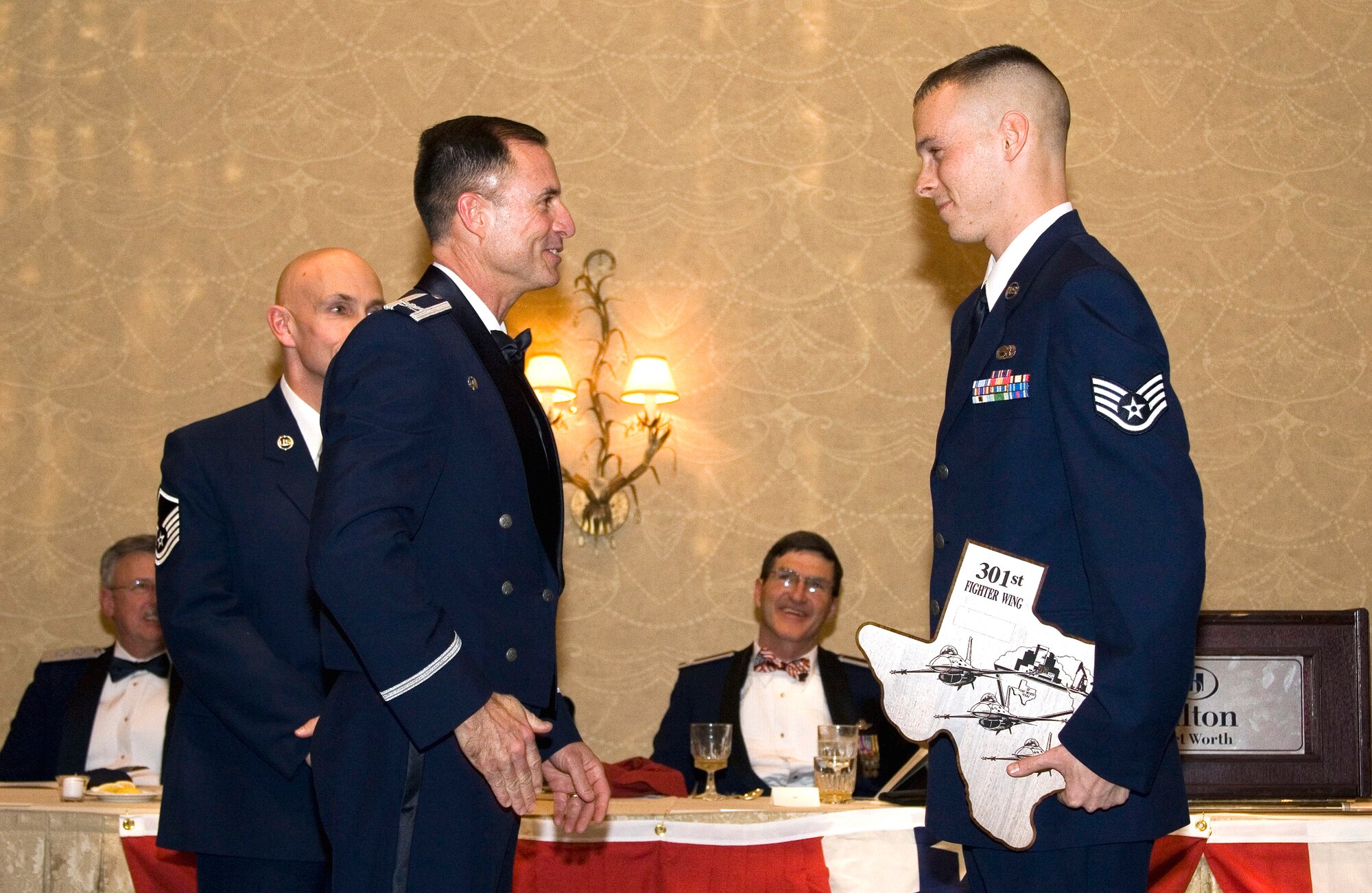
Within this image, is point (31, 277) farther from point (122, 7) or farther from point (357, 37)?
point (357, 37)

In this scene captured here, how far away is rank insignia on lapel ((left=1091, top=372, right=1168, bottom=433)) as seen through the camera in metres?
1.48

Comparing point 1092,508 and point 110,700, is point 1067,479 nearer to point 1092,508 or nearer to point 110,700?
point 1092,508

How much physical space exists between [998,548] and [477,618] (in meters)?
0.66

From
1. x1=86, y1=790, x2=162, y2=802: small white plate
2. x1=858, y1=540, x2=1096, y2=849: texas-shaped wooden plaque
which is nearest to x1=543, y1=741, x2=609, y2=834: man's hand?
x1=858, y1=540, x2=1096, y2=849: texas-shaped wooden plaque

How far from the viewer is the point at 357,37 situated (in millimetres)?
4668

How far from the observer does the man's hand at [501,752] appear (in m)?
1.51

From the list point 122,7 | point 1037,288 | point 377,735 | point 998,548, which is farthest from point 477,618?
point 122,7

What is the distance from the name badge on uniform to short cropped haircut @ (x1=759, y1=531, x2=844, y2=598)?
2391 millimetres

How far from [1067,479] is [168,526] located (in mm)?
1584

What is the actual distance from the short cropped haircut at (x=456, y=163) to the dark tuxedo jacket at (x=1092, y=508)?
75cm

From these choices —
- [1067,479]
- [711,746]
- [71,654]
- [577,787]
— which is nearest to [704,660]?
[711,746]

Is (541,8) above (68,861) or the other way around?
above

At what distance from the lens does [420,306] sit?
1716mm

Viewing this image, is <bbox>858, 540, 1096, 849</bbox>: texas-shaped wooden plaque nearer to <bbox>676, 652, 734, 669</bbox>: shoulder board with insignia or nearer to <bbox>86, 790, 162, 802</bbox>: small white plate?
<bbox>86, 790, 162, 802</bbox>: small white plate
